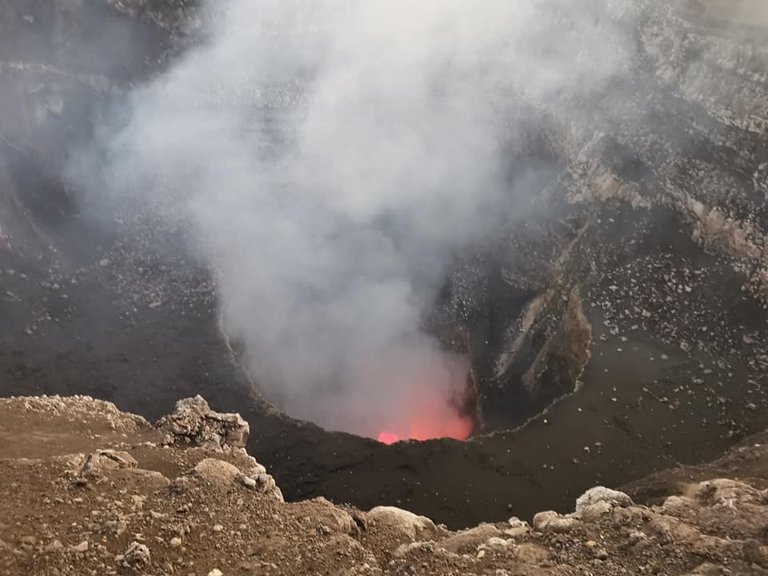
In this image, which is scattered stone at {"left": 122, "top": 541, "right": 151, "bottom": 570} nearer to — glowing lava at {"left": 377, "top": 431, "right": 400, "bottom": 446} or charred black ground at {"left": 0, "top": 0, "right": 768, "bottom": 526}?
charred black ground at {"left": 0, "top": 0, "right": 768, "bottom": 526}

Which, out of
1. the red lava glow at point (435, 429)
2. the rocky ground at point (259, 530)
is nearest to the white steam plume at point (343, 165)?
the red lava glow at point (435, 429)

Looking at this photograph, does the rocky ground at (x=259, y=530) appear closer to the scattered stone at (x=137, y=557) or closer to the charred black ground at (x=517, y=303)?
the scattered stone at (x=137, y=557)

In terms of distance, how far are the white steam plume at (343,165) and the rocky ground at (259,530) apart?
1163 cm

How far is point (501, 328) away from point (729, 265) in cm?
683

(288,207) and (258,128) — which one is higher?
(258,128)

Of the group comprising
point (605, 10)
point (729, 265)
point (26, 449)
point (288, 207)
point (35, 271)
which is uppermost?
point (605, 10)

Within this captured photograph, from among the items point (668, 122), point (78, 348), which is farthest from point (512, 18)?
point (78, 348)

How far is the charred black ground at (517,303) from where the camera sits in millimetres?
12648

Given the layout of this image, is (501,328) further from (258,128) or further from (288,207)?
(258,128)

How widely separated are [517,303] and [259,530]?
13872mm

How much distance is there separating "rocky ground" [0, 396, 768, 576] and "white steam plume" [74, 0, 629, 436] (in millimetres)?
11630

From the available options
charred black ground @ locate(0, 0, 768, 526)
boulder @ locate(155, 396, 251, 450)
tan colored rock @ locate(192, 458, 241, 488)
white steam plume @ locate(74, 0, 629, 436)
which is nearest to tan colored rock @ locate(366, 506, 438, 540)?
tan colored rock @ locate(192, 458, 241, 488)

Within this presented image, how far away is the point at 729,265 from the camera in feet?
49.0

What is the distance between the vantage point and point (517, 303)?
62.5 ft
